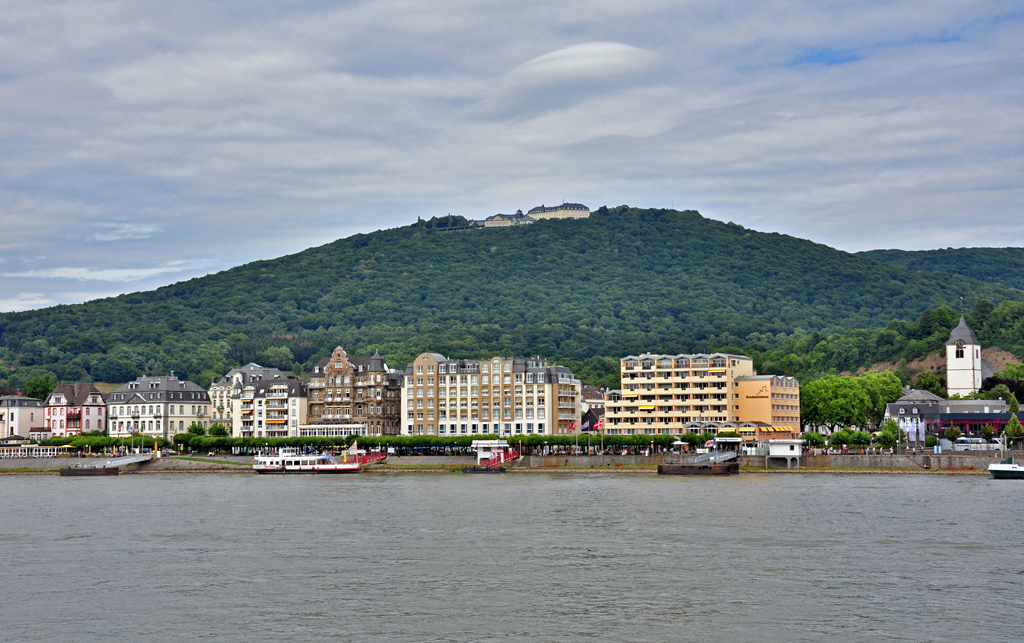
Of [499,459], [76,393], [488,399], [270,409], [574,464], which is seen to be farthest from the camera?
[76,393]

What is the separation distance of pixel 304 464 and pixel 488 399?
32.5m

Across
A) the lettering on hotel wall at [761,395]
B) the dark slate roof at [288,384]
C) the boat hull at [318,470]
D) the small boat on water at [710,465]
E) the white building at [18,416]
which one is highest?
the dark slate roof at [288,384]

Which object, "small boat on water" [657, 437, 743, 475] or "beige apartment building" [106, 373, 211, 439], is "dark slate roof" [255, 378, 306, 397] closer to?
"beige apartment building" [106, 373, 211, 439]

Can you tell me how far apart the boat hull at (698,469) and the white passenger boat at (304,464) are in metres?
37.6

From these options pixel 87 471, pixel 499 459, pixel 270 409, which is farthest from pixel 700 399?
pixel 87 471

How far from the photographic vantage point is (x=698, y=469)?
130 m

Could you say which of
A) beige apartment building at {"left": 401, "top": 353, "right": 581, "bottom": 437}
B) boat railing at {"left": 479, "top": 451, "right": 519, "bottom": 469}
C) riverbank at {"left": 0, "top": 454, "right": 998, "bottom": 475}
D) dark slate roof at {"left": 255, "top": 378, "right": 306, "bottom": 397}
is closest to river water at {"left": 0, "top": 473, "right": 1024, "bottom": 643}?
riverbank at {"left": 0, "top": 454, "right": 998, "bottom": 475}

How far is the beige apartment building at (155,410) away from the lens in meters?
183

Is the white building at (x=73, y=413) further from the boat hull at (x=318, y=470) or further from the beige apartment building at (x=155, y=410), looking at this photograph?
the boat hull at (x=318, y=470)

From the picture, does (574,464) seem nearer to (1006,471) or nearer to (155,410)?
(1006,471)

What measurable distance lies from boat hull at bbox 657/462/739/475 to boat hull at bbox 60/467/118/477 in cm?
6779

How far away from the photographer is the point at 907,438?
154m

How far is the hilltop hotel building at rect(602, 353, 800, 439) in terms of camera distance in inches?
6196

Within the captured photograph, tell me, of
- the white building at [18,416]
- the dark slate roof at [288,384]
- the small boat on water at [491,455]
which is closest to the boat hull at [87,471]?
the dark slate roof at [288,384]
